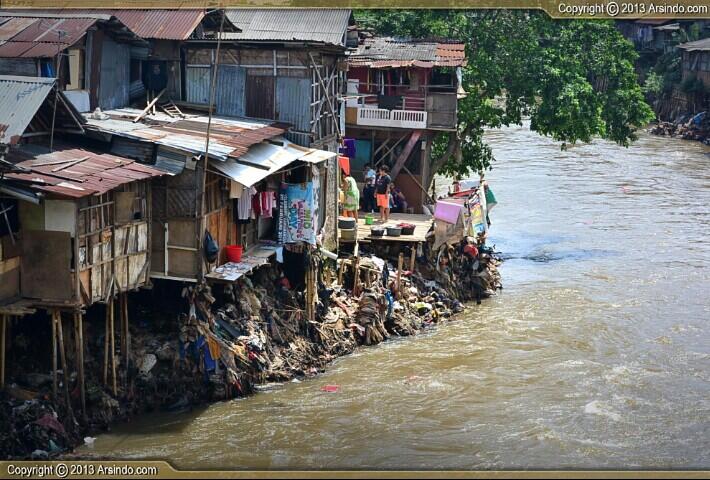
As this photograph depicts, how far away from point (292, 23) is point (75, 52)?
6733 millimetres

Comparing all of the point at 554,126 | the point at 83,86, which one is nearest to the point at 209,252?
the point at 83,86

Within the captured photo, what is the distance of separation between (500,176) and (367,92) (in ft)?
32.1

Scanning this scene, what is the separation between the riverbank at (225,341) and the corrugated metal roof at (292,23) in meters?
4.53

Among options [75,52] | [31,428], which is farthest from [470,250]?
[31,428]

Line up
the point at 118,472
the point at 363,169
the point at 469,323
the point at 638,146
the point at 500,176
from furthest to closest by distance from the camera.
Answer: the point at 638,146, the point at 500,176, the point at 363,169, the point at 469,323, the point at 118,472

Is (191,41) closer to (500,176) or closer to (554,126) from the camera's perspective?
(554,126)

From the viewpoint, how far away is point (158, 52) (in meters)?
17.6

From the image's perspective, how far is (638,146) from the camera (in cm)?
4119

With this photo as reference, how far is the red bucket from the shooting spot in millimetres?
15805

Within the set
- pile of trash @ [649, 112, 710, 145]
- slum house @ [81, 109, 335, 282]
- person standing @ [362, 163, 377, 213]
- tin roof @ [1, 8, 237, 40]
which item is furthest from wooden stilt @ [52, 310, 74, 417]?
pile of trash @ [649, 112, 710, 145]

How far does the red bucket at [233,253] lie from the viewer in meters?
15.8

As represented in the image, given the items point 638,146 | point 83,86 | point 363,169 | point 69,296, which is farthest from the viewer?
point 638,146

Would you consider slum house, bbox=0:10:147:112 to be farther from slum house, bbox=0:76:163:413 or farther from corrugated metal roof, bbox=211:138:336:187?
corrugated metal roof, bbox=211:138:336:187

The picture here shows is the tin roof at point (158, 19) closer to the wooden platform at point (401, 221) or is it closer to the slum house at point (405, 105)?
the wooden platform at point (401, 221)
